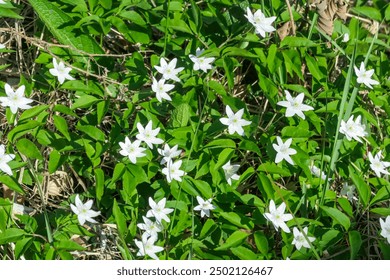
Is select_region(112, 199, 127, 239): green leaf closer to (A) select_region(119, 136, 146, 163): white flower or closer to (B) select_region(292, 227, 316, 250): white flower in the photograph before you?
(A) select_region(119, 136, 146, 163): white flower

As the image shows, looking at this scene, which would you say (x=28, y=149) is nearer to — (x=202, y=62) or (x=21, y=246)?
(x=21, y=246)

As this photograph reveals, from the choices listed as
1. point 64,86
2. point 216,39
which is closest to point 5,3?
point 64,86

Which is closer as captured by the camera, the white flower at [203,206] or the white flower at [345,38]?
the white flower at [203,206]

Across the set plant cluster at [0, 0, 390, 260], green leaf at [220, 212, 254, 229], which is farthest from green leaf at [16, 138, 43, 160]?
green leaf at [220, 212, 254, 229]

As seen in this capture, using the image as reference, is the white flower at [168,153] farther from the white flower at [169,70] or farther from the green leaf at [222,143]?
the white flower at [169,70]

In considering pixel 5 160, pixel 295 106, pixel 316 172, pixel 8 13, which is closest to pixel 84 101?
pixel 5 160

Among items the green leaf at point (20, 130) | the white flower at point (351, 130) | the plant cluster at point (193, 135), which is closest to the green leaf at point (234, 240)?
the plant cluster at point (193, 135)

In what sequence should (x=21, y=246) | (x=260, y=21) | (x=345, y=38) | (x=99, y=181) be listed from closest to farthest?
(x=21, y=246) → (x=99, y=181) → (x=260, y=21) → (x=345, y=38)
